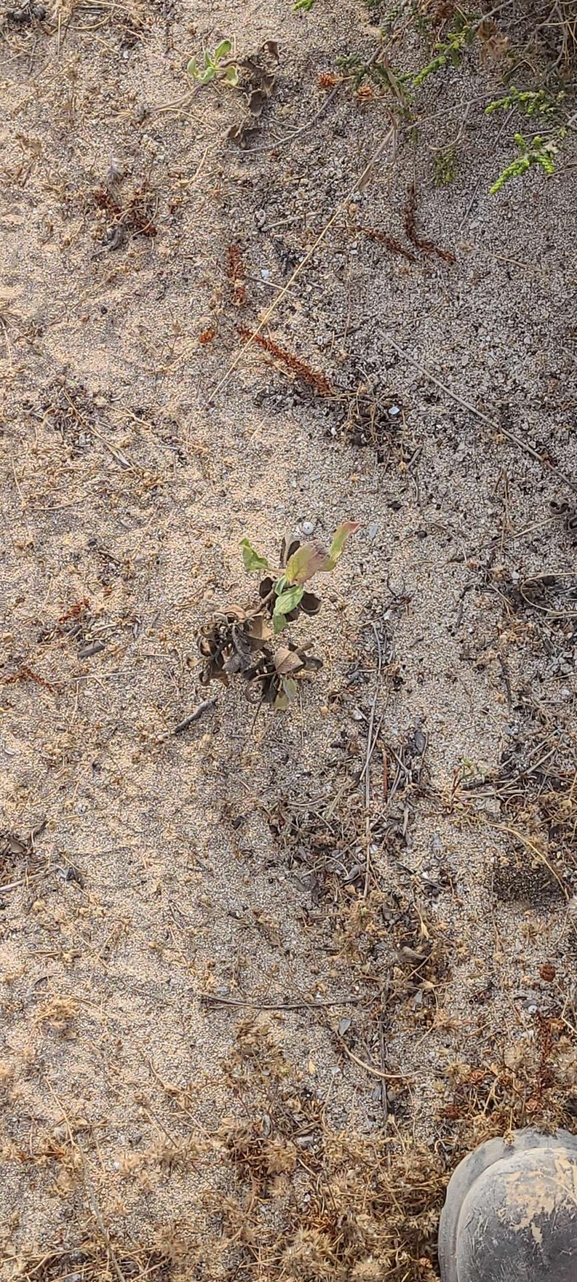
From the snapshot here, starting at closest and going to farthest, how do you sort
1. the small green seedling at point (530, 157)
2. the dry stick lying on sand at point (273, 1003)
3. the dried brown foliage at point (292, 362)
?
the small green seedling at point (530, 157) → the dry stick lying on sand at point (273, 1003) → the dried brown foliage at point (292, 362)

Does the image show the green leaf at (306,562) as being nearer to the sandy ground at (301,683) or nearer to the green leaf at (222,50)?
the sandy ground at (301,683)

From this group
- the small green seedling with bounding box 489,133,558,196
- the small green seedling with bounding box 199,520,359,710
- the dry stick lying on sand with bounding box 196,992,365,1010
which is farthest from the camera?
the dry stick lying on sand with bounding box 196,992,365,1010

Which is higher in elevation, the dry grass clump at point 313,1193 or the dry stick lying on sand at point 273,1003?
the dry stick lying on sand at point 273,1003

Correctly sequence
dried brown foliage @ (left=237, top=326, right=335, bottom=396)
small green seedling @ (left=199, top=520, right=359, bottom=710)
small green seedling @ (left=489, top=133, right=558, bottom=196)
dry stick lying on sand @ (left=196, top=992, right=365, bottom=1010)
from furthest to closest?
dried brown foliage @ (left=237, top=326, right=335, bottom=396) → dry stick lying on sand @ (left=196, top=992, right=365, bottom=1010) → small green seedling @ (left=199, top=520, right=359, bottom=710) → small green seedling @ (left=489, top=133, right=558, bottom=196)

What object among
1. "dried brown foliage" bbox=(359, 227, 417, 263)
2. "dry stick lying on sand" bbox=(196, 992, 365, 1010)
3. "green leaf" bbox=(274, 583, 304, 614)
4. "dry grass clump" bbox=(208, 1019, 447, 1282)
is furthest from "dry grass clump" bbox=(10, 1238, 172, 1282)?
"dried brown foliage" bbox=(359, 227, 417, 263)

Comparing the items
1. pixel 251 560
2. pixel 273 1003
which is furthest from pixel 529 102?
pixel 273 1003

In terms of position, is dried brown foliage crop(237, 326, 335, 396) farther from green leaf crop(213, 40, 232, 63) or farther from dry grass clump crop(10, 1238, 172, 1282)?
dry grass clump crop(10, 1238, 172, 1282)

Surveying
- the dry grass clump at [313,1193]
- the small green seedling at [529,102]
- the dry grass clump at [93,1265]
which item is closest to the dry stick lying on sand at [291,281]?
the small green seedling at [529,102]
